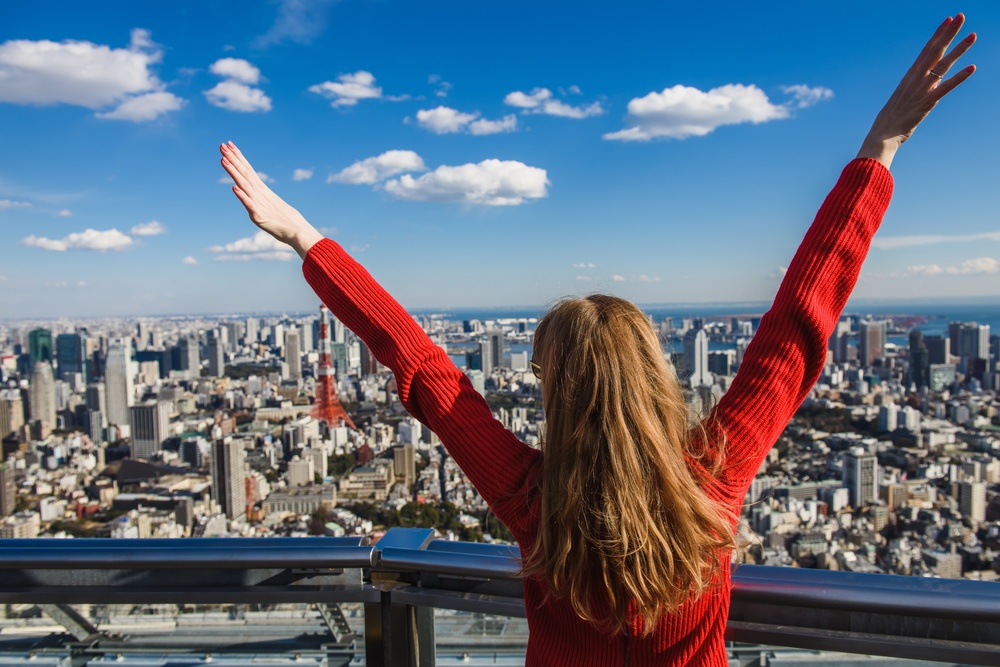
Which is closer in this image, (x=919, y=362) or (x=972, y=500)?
(x=972, y=500)

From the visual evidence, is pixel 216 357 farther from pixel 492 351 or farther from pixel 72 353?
pixel 492 351

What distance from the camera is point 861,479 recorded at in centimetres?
891

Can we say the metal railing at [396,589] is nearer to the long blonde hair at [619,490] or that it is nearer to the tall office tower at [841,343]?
the long blonde hair at [619,490]

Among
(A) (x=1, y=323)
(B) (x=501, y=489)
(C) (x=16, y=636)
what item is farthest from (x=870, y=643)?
(A) (x=1, y=323)

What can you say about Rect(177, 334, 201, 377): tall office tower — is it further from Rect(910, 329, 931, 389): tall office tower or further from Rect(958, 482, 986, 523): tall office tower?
Rect(958, 482, 986, 523): tall office tower

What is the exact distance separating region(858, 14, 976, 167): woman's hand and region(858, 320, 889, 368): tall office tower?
53.3 ft

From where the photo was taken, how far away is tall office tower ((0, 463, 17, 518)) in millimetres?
10516

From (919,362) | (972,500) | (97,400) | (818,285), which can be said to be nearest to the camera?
(818,285)

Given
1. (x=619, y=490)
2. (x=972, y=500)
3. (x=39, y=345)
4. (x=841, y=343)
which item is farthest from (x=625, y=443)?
(x=39, y=345)

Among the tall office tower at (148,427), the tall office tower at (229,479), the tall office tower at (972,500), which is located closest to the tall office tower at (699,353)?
the tall office tower at (972,500)

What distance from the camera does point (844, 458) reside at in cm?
940

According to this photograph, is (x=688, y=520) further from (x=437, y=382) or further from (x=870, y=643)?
(x=870, y=643)

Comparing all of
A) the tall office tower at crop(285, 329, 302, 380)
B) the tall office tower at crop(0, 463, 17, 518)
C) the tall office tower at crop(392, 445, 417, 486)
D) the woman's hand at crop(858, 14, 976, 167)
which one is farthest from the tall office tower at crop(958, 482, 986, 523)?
the tall office tower at crop(285, 329, 302, 380)

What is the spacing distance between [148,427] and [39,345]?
33.8ft
